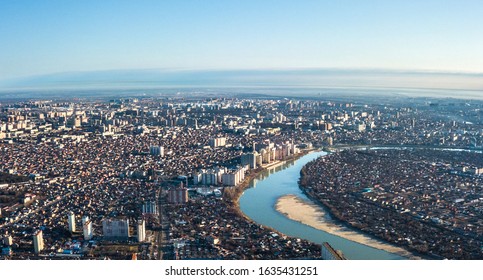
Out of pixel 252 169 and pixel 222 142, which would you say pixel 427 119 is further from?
pixel 252 169

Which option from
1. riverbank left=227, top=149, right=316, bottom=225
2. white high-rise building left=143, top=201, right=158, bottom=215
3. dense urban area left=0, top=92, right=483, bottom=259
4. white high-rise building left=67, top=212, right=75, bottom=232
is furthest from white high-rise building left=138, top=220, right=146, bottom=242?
riverbank left=227, top=149, right=316, bottom=225

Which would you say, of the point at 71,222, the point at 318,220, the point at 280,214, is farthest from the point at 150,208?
the point at 318,220

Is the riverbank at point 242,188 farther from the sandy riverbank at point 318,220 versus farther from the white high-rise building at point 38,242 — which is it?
the white high-rise building at point 38,242

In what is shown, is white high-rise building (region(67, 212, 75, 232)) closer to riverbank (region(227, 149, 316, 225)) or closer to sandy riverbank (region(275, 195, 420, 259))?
riverbank (region(227, 149, 316, 225))

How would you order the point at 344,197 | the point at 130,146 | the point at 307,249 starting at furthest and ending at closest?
the point at 130,146 < the point at 344,197 < the point at 307,249

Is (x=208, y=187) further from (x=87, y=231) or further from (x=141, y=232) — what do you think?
(x=87, y=231)

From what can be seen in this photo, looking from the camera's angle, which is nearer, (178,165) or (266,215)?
(266,215)
